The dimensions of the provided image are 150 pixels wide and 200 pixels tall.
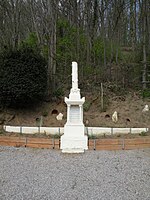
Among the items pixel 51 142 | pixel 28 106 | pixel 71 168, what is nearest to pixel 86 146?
pixel 51 142

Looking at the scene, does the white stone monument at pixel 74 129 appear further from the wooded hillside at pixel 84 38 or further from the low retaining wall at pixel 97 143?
the wooded hillside at pixel 84 38

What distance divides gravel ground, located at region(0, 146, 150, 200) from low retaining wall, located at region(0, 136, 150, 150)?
0.25m

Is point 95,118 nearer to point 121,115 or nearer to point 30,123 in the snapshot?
point 121,115

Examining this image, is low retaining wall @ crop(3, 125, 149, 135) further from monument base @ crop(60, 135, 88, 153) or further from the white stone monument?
monument base @ crop(60, 135, 88, 153)

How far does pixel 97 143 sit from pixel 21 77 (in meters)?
3.88

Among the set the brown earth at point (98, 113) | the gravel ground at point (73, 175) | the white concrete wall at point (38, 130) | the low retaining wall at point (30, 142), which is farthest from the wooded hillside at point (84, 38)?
the gravel ground at point (73, 175)

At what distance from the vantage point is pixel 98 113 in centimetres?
960

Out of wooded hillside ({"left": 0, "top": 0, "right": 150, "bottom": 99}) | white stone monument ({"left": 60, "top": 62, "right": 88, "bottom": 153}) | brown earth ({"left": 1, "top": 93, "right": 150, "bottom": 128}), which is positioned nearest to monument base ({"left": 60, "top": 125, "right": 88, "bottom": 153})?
white stone monument ({"left": 60, "top": 62, "right": 88, "bottom": 153})

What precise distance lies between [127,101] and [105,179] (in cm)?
620

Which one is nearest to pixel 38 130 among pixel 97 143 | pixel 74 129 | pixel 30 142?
pixel 30 142

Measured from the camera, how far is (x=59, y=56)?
39.8 ft

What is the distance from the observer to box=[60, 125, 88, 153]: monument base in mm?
6723

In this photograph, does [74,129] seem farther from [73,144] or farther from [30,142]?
[30,142]

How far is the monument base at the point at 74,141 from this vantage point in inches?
265
